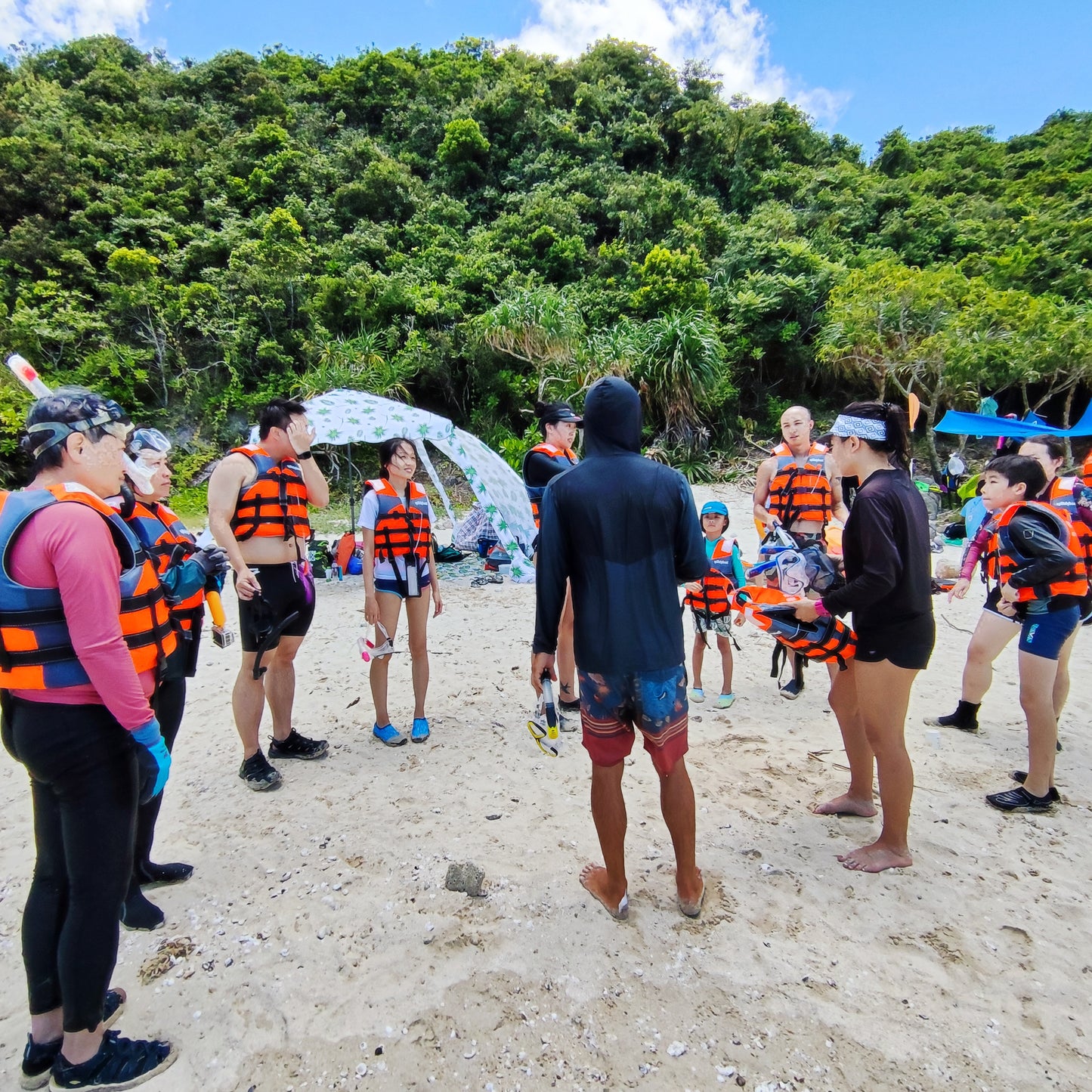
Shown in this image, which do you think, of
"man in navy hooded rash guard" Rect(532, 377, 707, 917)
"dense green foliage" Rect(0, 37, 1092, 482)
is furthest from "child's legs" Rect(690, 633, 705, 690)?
"dense green foliage" Rect(0, 37, 1092, 482)

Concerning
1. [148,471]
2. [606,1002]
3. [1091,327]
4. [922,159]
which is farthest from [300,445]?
[922,159]

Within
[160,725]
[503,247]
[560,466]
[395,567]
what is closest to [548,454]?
[560,466]

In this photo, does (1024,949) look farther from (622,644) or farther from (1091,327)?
(1091,327)

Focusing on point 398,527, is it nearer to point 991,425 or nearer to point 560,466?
point 560,466

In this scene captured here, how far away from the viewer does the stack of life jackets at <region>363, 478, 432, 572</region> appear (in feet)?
12.5

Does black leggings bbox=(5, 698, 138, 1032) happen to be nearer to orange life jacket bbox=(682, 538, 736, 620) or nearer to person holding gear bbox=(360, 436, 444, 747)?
person holding gear bbox=(360, 436, 444, 747)

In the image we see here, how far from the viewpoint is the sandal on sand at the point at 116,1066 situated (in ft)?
5.83

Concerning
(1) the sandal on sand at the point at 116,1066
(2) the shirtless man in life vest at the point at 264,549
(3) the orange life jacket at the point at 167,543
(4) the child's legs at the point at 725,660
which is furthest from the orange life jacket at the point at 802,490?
(1) the sandal on sand at the point at 116,1066

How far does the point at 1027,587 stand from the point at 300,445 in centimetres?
385

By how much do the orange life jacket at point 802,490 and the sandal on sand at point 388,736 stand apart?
306 centimetres

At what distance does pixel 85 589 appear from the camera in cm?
165

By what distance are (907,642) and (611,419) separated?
1.50 m

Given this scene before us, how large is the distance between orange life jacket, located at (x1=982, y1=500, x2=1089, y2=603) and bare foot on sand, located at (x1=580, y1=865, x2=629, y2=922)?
7.89 feet

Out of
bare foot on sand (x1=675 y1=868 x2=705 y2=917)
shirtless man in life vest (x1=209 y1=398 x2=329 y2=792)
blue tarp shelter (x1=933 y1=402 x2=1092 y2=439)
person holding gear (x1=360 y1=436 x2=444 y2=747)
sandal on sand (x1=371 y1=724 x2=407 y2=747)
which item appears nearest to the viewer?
bare foot on sand (x1=675 y1=868 x2=705 y2=917)
